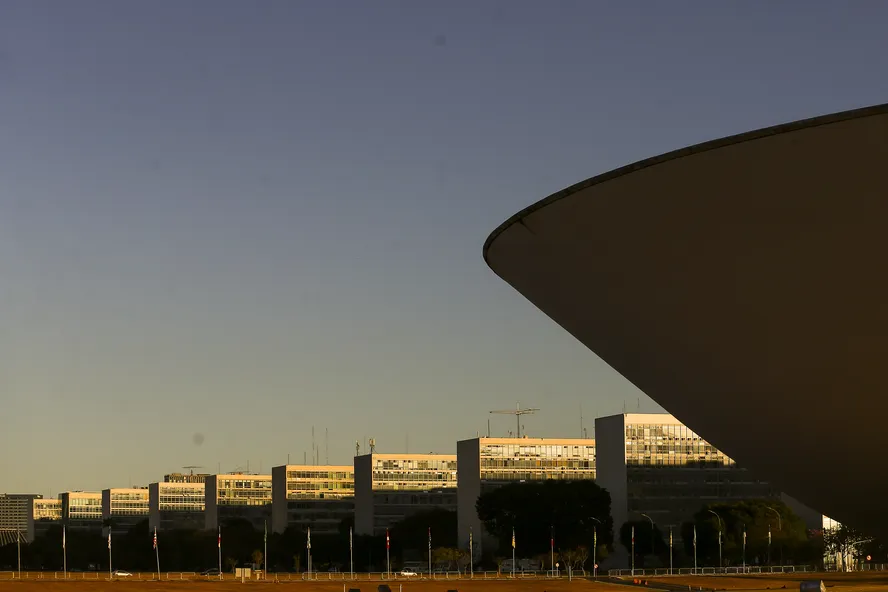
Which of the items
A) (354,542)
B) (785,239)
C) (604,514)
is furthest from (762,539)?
(785,239)

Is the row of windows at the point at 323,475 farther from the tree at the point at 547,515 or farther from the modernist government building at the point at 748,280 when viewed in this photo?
the modernist government building at the point at 748,280

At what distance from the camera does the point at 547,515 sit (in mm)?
98188

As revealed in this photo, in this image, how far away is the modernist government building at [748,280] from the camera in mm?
11195

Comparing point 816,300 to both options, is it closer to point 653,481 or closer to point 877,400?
point 877,400

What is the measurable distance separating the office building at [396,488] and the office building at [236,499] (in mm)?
30613

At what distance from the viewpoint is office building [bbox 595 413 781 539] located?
11725 centimetres

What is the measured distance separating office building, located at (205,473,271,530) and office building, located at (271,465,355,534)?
980cm

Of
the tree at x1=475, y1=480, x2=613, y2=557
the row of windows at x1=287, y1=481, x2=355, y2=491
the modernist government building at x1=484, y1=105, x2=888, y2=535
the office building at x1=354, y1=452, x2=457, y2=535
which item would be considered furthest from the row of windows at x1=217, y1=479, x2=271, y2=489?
the modernist government building at x1=484, y1=105, x2=888, y2=535

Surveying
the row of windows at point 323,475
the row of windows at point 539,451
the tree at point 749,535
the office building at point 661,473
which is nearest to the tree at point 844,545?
the tree at point 749,535

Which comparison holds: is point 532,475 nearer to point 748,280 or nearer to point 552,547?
point 552,547

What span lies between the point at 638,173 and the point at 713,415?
6338mm

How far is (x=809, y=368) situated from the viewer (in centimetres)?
1429

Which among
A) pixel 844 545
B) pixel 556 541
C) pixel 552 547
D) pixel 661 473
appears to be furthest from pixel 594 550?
pixel 661 473

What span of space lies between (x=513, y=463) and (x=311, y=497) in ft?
167
